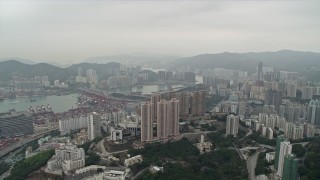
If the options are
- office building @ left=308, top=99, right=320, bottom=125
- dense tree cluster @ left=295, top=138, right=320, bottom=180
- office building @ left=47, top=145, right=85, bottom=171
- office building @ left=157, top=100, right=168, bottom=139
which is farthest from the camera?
office building @ left=308, top=99, right=320, bottom=125

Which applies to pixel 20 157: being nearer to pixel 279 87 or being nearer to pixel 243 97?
pixel 243 97

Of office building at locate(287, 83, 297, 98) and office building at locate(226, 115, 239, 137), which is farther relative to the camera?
office building at locate(287, 83, 297, 98)

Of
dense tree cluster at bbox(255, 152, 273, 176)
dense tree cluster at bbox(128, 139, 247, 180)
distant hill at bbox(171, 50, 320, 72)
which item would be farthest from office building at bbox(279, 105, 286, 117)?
distant hill at bbox(171, 50, 320, 72)

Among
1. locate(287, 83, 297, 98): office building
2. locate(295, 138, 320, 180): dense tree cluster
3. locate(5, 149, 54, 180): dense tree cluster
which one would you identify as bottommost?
locate(5, 149, 54, 180): dense tree cluster

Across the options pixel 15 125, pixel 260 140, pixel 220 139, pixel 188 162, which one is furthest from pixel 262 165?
pixel 15 125

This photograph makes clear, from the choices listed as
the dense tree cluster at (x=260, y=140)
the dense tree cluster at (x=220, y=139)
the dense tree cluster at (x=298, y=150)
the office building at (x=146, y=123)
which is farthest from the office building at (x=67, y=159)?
the dense tree cluster at (x=298, y=150)

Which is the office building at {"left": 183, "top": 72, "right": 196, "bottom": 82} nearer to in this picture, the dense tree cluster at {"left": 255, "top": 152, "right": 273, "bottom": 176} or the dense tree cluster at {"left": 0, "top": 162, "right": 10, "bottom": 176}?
the dense tree cluster at {"left": 255, "top": 152, "right": 273, "bottom": 176}
